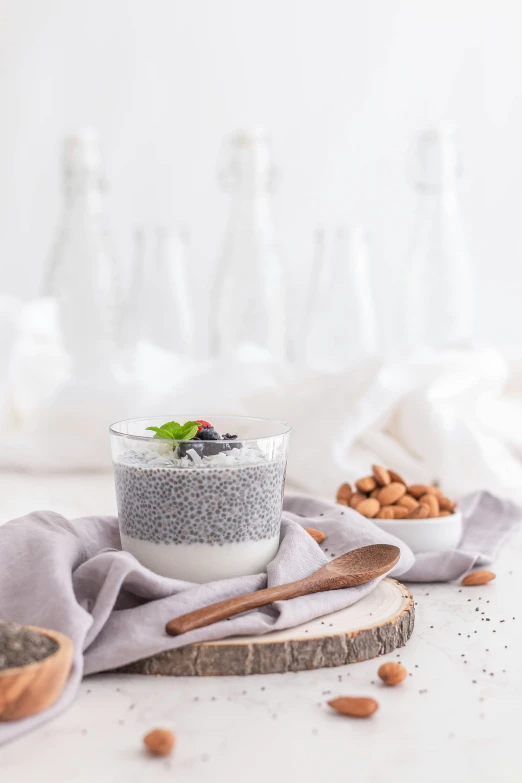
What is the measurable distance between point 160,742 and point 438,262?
1.83 meters

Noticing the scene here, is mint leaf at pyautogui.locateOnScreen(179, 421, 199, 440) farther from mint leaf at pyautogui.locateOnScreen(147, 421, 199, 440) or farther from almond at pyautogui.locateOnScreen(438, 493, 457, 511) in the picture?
almond at pyautogui.locateOnScreen(438, 493, 457, 511)

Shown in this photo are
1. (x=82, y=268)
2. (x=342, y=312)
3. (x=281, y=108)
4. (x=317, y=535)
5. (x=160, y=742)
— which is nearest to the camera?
(x=160, y=742)

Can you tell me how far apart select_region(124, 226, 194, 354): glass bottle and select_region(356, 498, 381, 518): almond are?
123cm

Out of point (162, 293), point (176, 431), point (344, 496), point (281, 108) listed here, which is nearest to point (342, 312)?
point (162, 293)

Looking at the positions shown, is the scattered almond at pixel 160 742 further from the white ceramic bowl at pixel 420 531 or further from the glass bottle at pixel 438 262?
the glass bottle at pixel 438 262

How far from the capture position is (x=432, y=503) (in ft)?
3.83

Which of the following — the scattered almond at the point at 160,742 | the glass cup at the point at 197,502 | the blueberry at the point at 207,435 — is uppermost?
the blueberry at the point at 207,435

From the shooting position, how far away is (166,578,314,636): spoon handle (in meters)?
0.77

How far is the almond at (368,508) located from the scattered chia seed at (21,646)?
21.3 inches

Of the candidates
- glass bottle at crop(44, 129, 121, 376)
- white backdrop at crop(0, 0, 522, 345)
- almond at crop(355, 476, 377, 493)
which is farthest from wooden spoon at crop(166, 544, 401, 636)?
white backdrop at crop(0, 0, 522, 345)

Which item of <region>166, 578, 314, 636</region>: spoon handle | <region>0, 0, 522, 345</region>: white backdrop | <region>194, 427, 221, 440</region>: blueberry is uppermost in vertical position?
<region>0, 0, 522, 345</region>: white backdrop

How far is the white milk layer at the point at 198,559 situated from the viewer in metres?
0.87

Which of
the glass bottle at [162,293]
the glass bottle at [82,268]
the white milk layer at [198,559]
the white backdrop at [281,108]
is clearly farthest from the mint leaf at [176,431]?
the white backdrop at [281,108]

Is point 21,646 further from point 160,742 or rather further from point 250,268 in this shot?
point 250,268
